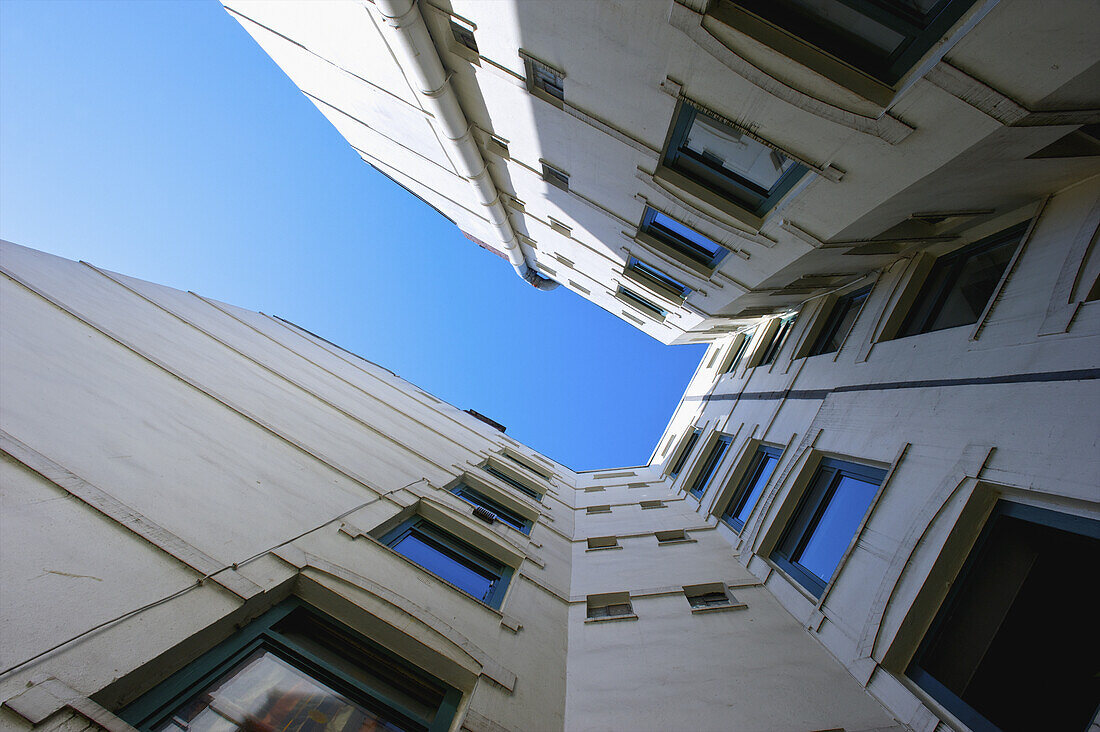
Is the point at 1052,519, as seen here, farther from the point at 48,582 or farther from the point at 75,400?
the point at 75,400

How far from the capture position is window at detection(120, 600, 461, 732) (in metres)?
3.29

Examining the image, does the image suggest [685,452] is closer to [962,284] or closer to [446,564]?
[962,284]

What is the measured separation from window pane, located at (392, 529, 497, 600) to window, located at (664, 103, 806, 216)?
6685 millimetres

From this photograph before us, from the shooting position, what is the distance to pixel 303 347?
53.5 ft

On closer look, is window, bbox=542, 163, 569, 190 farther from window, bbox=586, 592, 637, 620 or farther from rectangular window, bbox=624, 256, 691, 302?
window, bbox=586, 592, 637, 620

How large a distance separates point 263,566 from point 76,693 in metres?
1.67

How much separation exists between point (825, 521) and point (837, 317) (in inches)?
187

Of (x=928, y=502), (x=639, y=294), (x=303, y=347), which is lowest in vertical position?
(x=303, y=347)

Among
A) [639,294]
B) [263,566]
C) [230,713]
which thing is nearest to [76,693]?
[230,713]

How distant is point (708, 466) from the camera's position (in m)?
13.6

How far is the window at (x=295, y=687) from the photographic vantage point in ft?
10.8

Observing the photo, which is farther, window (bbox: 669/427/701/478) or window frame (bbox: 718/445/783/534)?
window (bbox: 669/427/701/478)

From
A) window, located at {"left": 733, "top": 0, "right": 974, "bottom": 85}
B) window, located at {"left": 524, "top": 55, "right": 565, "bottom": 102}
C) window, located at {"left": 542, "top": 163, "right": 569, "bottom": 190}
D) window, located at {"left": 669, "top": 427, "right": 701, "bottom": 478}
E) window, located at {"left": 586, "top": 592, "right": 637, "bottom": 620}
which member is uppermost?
window, located at {"left": 733, "top": 0, "right": 974, "bottom": 85}

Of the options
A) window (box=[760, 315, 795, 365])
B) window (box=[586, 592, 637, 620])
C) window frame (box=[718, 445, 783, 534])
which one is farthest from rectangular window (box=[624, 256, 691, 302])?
window (box=[586, 592, 637, 620])
